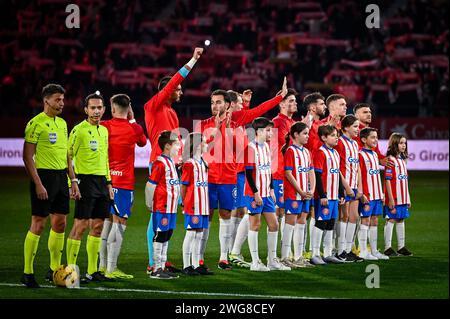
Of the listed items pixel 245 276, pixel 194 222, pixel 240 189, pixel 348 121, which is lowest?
pixel 245 276

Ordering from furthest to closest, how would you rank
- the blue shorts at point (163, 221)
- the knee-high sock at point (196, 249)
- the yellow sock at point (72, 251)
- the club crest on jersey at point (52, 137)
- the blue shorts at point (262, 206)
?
the blue shorts at point (262, 206), the knee-high sock at point (196, 249), the blue shorts at point (163, 221), the yellow sock at point (72, 251), the club crest on jersey at point (52, 137)

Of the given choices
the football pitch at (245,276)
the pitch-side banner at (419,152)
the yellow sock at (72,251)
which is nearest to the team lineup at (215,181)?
the yellow sock at (72,251)

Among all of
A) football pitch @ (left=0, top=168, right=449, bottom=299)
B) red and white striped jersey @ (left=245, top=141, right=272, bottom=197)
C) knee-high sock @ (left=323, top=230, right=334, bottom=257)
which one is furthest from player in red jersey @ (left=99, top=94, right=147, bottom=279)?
knee-high sock @ (left=323, top=230, right=334, bottom=257)

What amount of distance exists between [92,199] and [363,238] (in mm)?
4092

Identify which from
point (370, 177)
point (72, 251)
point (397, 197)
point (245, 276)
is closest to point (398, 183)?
point (397, 197)

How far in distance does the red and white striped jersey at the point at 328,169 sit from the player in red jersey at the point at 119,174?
2.51m

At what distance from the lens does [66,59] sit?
27406mm

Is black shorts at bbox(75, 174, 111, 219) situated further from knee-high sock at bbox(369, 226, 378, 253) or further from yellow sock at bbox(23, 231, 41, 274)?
knee-high sock at bbox(369, 226, 378, 253)

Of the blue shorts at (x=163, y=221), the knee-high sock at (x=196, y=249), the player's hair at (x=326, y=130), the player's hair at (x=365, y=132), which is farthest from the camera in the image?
the player's hair at (x=365, y=132)

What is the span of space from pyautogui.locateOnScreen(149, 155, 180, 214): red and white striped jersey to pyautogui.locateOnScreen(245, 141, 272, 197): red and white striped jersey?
1.20 m

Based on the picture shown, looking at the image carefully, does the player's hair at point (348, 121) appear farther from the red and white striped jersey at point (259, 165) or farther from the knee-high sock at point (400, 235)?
the knee-high sock at point (400, 235)

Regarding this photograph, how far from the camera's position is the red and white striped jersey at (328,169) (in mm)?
10875

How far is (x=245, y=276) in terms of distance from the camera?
9750 mm

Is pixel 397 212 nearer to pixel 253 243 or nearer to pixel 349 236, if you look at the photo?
pixel 349 236
